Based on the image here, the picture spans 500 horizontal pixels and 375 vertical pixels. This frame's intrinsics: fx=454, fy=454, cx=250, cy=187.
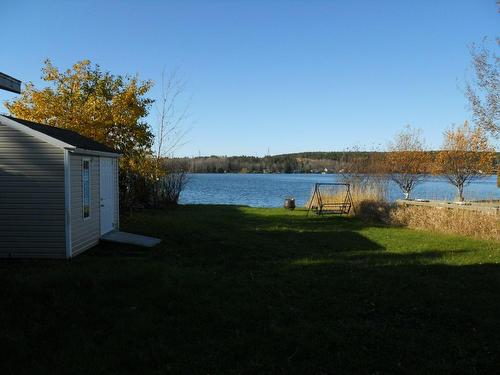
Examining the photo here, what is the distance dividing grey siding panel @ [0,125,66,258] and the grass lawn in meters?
0.52

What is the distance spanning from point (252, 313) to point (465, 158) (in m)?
22.0

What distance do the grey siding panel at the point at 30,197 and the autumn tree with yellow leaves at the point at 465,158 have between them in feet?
66.6

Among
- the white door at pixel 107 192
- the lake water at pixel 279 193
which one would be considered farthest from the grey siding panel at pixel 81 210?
the lake water at pixel 279 193

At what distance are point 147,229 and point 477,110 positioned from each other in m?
11.8

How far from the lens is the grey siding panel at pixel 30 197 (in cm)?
916

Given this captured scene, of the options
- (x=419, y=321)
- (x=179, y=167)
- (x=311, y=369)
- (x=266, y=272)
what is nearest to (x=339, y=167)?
(x=179, y=167)

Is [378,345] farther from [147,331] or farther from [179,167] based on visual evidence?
[179,167]

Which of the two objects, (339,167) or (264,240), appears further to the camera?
(339,167)

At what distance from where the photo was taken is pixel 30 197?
9.20 metres

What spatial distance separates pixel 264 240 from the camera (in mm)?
12008

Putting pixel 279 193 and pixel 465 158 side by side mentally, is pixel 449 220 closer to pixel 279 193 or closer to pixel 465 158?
pixel 465 158

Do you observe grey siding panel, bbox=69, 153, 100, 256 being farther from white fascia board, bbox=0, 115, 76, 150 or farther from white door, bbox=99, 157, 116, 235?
white door, bbox=99, 157, 116, 235

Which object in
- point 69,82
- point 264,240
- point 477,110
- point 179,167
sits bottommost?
point 264,240

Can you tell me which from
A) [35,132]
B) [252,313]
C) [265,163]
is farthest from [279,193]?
[265,163]
